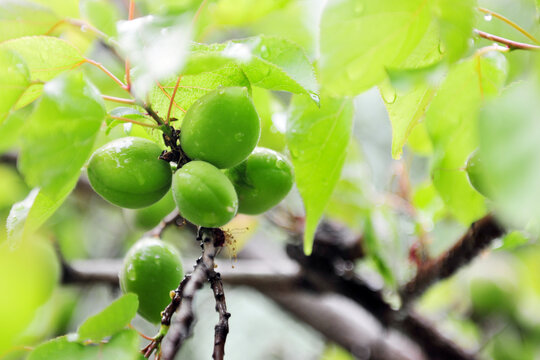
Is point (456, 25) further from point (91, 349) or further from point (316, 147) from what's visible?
point (91, 349)

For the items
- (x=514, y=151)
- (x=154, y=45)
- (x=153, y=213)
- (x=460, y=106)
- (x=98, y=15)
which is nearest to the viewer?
(x=514, y=151)

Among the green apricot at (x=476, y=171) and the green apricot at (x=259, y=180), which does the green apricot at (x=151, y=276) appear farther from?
the green apricot at (x=476, y=171)

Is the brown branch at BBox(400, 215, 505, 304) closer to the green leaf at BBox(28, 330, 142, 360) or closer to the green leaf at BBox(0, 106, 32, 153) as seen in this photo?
the green leaf at BBox(28, 330, 142, 360)

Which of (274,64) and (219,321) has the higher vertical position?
(274,64)

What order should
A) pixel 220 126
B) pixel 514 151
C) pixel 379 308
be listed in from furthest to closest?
pixel 379 308 → pixel 220 126 → pixel 514 151

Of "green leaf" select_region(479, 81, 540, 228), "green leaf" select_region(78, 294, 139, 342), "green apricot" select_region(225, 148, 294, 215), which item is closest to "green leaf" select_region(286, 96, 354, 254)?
"green apricot" select_region(225, 148, 294, 215)

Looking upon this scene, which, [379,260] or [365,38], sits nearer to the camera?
[365,38]

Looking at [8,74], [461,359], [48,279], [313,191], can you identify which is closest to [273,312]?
[461,359]

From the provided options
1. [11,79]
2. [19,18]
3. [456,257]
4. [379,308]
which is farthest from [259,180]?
[379,308]
